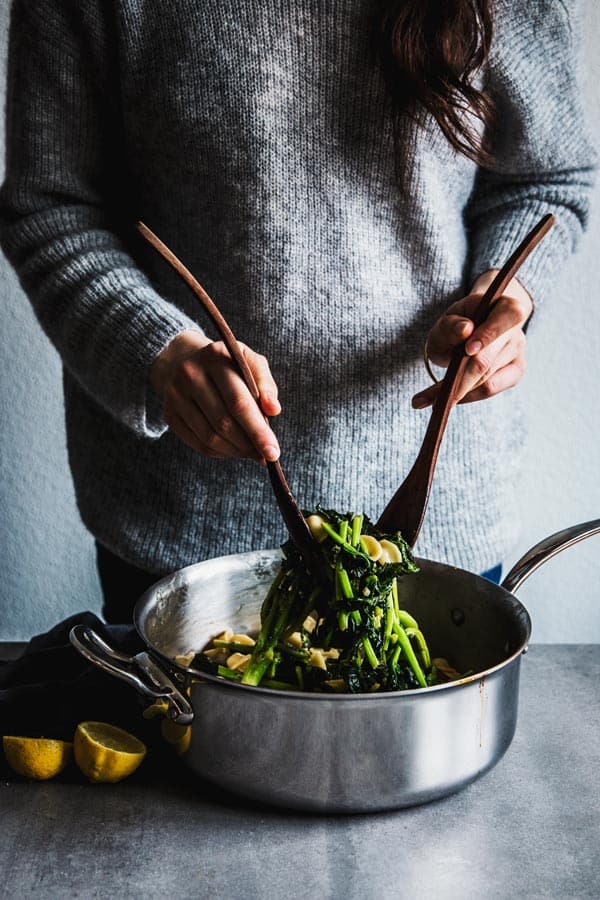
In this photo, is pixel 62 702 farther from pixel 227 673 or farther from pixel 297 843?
pixel 297 843

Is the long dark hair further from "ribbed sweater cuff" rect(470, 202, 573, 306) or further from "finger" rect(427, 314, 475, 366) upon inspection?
"finger" rect(427, 314, 475, 366)

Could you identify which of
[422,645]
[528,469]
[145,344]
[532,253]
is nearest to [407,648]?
[422,645]

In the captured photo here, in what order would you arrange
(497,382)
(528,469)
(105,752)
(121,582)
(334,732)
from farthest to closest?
(528,469) → (121,582) → (497,382) → (105,752) → (334,732)

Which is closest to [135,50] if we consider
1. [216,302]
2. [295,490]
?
[216,302]

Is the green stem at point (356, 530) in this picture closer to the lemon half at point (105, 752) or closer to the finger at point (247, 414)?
the finger at point (247, 414)

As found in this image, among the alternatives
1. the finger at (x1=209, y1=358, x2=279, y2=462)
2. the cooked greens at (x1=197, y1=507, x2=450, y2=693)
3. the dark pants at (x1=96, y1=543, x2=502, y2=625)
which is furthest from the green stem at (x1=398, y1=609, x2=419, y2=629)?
the dark pants at (x1=96, y1=543, x2=502, y2=625)

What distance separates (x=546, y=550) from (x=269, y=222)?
1.61 feet

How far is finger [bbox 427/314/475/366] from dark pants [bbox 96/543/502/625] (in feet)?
1.19

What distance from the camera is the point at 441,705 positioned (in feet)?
2.55

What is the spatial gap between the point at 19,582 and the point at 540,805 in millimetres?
1315

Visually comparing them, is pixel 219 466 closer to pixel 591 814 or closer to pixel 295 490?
pixel 295 490

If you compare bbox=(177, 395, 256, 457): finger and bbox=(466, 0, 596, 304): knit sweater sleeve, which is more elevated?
bbox=(466, 0, 596, 304): knit sweater sleeve

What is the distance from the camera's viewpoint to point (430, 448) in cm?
97

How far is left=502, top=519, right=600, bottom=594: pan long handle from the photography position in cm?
98
